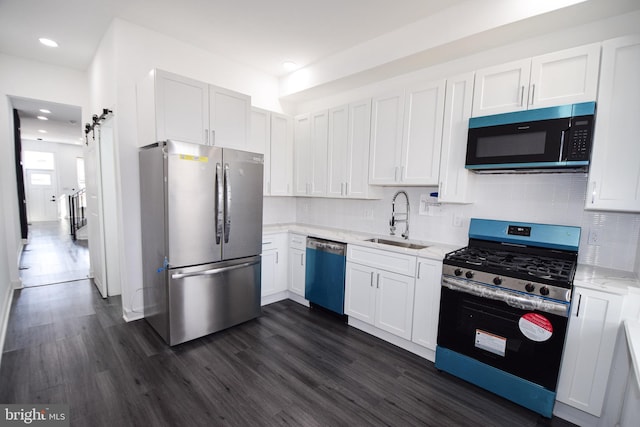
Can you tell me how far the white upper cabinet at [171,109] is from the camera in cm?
251

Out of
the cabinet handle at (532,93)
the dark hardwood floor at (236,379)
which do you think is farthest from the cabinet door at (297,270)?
the cabinet handle at (532,93)

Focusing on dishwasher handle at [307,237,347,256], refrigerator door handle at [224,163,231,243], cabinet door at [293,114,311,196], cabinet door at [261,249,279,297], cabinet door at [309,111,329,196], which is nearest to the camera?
refrigerator door handle at [224,163,231,243]

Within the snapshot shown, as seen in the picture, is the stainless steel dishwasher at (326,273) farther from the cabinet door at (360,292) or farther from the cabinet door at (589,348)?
the cabinet door at (589,348)

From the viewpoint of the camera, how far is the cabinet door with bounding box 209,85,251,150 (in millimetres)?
2872

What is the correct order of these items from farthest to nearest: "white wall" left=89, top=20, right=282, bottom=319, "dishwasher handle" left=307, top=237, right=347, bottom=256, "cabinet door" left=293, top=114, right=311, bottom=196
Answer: "cabinet door" left=293, top=114, right=311, bottom=196, "dishwasher handle" left=307, top=237, right=347, bottom=256, "white wall" left=89, top=20, right=282, bottom=319

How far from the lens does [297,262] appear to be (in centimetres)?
356

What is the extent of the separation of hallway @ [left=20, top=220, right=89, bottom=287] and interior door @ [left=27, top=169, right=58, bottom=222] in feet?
8.32

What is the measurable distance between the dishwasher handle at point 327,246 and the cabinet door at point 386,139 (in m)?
0.80

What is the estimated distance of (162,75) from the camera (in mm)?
2512

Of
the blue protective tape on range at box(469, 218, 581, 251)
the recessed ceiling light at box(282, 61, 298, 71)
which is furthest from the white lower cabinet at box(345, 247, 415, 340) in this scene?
the recessed ceiling light at box(282, 61, 298, 71)

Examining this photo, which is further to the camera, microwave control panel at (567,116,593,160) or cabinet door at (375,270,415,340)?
cabinet door at (375,270,415,340)

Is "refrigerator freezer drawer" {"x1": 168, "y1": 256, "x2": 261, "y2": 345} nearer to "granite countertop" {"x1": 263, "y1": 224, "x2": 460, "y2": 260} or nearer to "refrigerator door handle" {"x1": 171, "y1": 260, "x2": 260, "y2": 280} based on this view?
"refrigerator door handle" {"x1": 171, "y1": 260, "x2": 260, "y2": 280}

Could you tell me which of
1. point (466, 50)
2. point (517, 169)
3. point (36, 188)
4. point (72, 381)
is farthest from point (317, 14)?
point (36, 188)

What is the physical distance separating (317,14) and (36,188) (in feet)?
38.6
